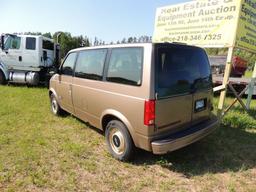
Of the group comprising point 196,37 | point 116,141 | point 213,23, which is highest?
point 213,23

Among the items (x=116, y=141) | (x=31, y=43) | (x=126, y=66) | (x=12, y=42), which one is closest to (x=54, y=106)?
(x=116, y=141)

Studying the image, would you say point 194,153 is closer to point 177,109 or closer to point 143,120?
point 177,109

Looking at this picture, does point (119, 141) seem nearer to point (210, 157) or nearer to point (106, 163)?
point (106, 163)

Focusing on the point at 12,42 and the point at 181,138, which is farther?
the point at 12,42

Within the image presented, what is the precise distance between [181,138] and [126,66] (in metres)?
1.41

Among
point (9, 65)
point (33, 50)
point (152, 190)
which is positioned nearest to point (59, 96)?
point (152, 190)

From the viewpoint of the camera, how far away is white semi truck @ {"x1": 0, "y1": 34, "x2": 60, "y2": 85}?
36.7 feet

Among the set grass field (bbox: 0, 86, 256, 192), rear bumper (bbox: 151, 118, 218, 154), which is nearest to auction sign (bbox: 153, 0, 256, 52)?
grass field (bbox: 0, 86, 256, 192)

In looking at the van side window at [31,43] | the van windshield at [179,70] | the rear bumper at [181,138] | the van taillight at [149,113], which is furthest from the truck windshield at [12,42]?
the rear bumper at [181,138]

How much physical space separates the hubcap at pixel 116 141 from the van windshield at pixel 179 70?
3.64 ft

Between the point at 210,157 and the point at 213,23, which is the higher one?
the point at 213,23

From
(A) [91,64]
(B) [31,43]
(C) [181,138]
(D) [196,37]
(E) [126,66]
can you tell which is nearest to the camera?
(C) [181,138]

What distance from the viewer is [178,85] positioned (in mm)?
3523

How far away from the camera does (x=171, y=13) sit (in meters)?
6.41
